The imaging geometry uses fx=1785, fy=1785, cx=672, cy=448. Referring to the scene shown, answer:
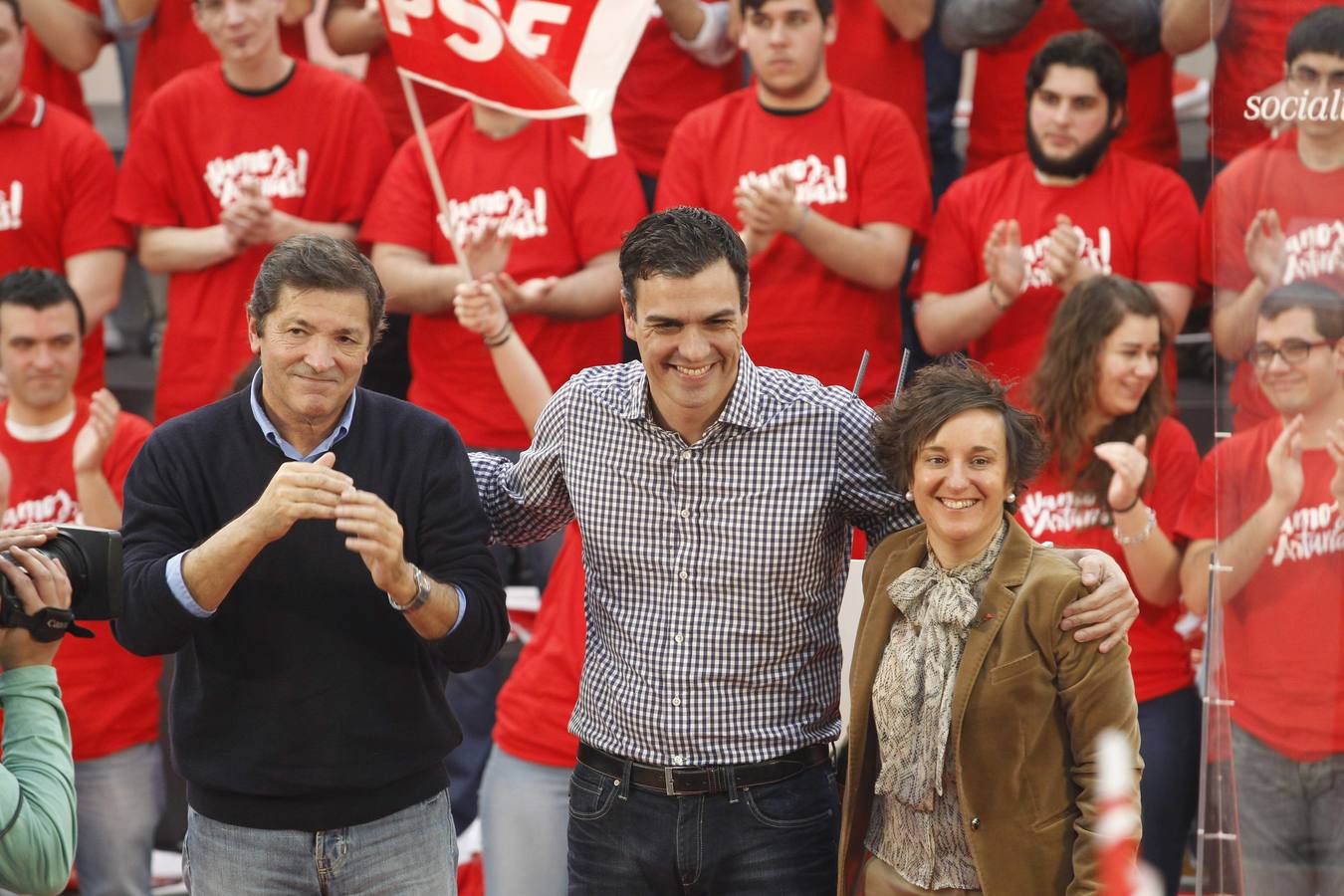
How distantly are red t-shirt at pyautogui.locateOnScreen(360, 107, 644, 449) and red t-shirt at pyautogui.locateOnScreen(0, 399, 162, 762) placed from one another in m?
0.95

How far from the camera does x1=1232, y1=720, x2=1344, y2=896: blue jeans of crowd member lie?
145 inches

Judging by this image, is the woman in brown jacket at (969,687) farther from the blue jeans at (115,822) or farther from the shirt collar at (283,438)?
the blue jeans at (115,822)

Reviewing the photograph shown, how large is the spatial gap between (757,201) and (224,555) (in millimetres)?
2434

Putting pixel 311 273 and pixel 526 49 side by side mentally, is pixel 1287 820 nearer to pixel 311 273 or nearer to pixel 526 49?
pixel 311 273

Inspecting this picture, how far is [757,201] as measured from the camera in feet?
16.1

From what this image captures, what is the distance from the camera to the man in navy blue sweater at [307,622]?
299cm

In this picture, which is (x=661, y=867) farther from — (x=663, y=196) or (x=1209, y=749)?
(x=663, y=196)

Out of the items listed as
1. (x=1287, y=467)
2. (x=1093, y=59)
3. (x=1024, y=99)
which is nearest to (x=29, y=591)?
(x=1287, y=467)

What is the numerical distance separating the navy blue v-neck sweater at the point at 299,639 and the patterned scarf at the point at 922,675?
679 mm

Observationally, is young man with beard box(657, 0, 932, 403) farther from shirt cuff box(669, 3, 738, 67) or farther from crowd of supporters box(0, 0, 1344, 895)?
shirt cuff box(669, 3, 738, 67)

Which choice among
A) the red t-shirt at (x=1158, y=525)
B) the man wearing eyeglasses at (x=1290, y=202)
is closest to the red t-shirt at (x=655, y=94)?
the red t-shirt at (x=1158, y=525)

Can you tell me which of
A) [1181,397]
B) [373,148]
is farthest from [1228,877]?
[373,148]

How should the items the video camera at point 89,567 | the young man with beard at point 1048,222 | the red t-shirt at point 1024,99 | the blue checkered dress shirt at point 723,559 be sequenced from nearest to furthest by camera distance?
the video camera at point 89,567 → the blue checkered dress shirt at point 723,559 → the young man with beard at point 1048,222 → the red t-shirt at point 1024,99

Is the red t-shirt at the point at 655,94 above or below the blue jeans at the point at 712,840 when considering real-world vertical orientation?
above
